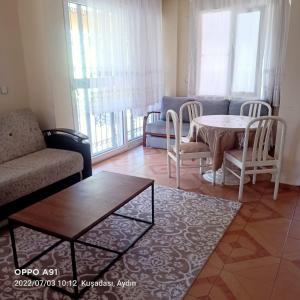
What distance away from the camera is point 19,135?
296cm

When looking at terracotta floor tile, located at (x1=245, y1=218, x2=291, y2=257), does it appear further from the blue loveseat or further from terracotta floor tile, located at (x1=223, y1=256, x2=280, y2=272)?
the blue loveseat

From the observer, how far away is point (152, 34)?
14.7 ft

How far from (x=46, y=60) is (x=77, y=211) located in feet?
6.40

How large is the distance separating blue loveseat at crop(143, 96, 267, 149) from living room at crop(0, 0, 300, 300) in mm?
22

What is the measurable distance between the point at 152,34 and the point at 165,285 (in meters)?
3.80

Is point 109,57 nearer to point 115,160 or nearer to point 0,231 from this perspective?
point 115,160

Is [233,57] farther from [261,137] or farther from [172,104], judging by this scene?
[261,137]

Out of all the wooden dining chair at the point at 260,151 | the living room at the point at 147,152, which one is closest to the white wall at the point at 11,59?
the living room at the point at 147,152

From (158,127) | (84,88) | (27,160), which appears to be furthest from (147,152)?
(27,160)

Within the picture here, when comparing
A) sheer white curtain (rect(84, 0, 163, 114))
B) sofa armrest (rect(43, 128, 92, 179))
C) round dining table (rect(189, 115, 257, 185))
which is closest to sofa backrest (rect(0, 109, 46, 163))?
sofa armrest (rect(43, 128, 92, 179))

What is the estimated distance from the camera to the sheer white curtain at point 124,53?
3.52 metres

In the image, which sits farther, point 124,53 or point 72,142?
point 124,53

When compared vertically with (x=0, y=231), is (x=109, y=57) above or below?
above

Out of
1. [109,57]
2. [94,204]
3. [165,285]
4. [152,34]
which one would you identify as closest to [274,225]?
[165,285]
